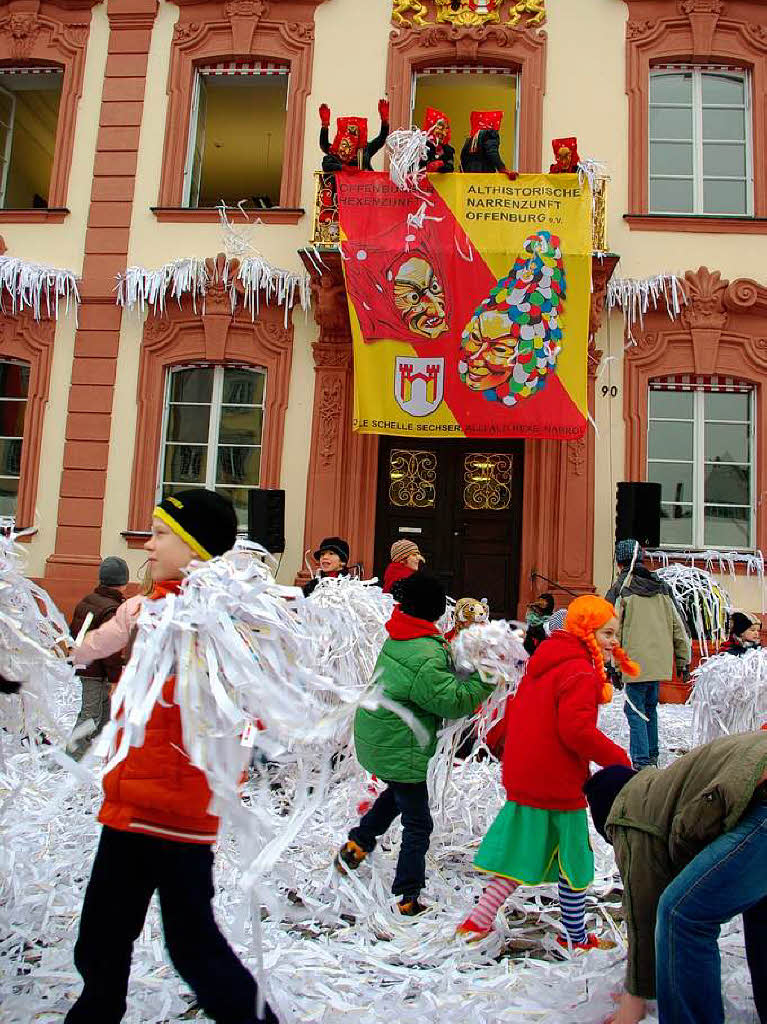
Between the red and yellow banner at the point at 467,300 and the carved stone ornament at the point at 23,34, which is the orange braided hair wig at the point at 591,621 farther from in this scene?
the carved stone ornament at the point at 23,34

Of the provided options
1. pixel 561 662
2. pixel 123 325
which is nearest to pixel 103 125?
pixel 123 325

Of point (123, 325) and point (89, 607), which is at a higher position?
point (123, 325)

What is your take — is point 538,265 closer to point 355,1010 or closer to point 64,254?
point 64,254

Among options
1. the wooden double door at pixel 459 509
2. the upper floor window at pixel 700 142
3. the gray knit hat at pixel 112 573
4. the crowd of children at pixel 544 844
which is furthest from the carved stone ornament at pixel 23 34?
the crowd of children at pixel 544 844

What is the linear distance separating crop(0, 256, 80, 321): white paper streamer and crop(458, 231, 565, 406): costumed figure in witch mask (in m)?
5.06

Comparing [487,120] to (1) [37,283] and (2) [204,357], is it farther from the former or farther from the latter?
(1) [37,283]

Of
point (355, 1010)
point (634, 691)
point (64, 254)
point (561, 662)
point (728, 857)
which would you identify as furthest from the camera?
point (64, 254)

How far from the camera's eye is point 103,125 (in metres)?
11.2

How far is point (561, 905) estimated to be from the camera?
3.42 m

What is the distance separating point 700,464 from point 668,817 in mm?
8308

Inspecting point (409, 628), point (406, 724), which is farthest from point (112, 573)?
point (406, 724)

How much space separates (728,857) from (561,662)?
4.06 ft

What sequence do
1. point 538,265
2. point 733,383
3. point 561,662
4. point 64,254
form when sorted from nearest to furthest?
point 561,662 < point 538,265 < point 733,383 < point 64,254

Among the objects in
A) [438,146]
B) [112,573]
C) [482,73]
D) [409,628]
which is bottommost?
[409,628]
